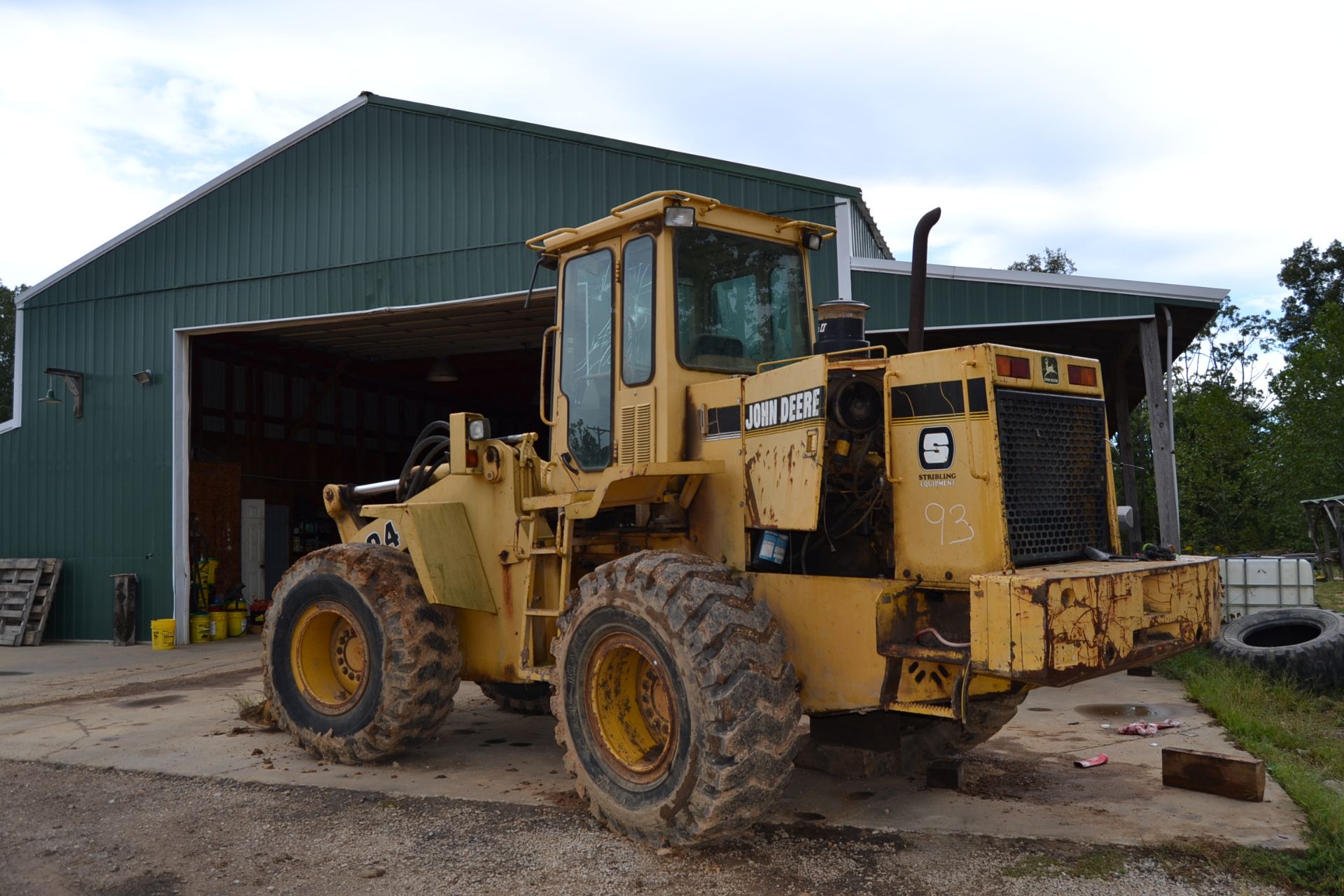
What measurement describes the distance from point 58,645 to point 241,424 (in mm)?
5376

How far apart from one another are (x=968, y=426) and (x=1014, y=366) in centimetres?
38

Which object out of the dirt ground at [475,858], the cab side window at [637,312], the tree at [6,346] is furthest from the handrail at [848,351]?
the tree at [6,346]

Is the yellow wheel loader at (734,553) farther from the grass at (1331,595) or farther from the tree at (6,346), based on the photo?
the tree at (6,346)

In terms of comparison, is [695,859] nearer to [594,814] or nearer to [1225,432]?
[594,814]

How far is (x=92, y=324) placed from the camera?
15.9 meters

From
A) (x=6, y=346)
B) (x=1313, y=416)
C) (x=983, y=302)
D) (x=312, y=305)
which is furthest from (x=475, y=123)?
(x=6, y=346)

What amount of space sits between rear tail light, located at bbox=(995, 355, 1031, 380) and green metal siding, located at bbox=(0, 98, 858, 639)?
21.8ft

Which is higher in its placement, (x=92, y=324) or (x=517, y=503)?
(x=92, y=324)

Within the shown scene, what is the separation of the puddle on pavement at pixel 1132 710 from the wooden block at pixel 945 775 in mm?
2674

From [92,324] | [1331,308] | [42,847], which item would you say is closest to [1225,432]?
[1331,308]

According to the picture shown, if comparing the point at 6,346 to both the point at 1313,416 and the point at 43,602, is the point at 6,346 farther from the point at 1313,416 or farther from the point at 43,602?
the point at 1313,416

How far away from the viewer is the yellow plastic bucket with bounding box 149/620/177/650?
14.8 metres

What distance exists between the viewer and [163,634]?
1477cm

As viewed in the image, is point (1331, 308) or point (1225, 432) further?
point (1331, 308)
